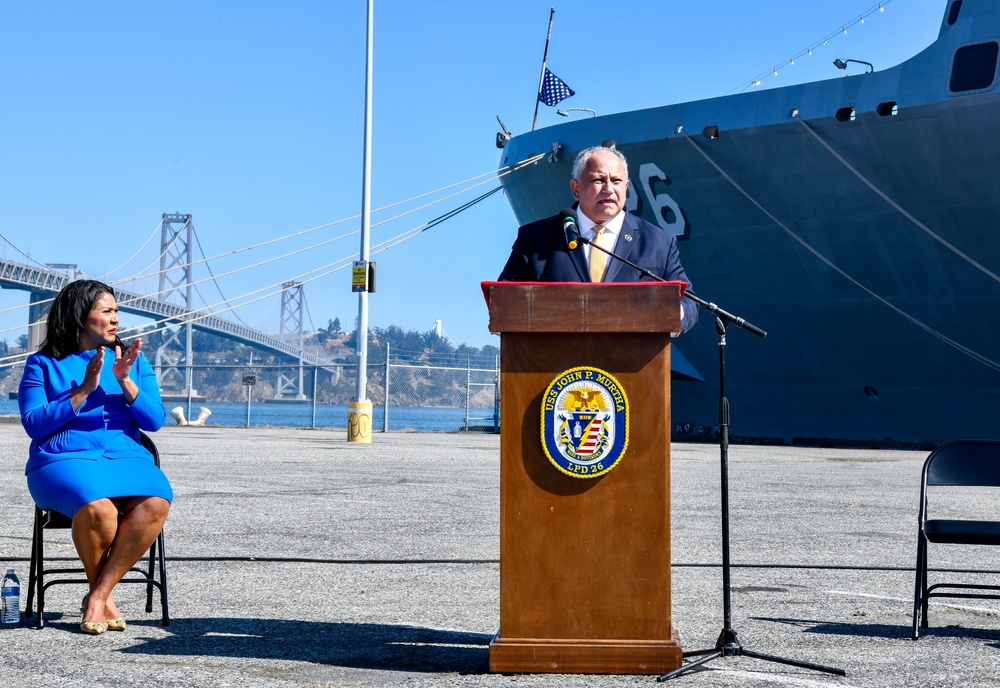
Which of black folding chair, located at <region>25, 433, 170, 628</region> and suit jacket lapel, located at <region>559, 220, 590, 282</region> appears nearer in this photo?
suit jacket lapel, located at <region>559, 220, 590, 282</region>

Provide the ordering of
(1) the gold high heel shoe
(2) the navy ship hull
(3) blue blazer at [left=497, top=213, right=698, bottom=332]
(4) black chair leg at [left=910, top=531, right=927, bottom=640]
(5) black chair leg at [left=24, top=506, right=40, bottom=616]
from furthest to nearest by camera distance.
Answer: (2) the navy ship hull
(5) black chair leg at [left=24, top=506, right=40, bottom=616]
(4) black chair leg at [left=910, top=531, right=927, bottom=640]
(1) the gold high heel shoe
(3) blue blazer at [left=497, top=213, right=698, bottom=332]

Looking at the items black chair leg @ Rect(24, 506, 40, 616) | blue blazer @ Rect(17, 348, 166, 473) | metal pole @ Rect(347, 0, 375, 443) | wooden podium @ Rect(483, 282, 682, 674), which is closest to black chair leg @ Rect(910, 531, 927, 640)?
wooden podium @ Rect(483, 282, 682, 674)

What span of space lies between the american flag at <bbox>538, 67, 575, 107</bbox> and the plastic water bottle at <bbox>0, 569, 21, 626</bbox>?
66.8 feet

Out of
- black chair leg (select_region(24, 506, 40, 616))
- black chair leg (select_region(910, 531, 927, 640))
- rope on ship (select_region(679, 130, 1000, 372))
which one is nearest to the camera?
black chair leg (select_region(910, 531, 927, 640))

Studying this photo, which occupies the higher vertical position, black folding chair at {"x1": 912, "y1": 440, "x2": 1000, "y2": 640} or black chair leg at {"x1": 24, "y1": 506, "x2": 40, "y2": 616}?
black folding chair at {"x1": 912, "y1": 440, "x2": 1000, "y2": 640}

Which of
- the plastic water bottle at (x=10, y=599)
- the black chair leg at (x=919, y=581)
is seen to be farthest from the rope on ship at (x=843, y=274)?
the plastic water bottle at (x=10, y=599)

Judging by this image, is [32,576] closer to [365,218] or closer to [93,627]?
[93,627]

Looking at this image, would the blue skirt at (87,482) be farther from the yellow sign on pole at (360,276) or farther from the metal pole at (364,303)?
the yellow sign on pole at (360,276)

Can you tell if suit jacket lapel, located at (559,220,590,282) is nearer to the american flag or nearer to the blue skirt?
the blue skirt

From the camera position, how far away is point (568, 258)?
4094mm

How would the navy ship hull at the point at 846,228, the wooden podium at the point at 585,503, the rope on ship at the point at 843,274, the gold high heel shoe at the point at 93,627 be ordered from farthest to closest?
the rope on ship at the point at 843,274, the navy ship hull at the point at 846,228, the gold high heel shoe at the point at 93,627, the wooden podium at the point at 585,503

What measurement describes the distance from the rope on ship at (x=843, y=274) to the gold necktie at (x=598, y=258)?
1704 cm

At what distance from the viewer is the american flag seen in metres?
23.9

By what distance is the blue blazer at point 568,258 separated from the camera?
160 inches
